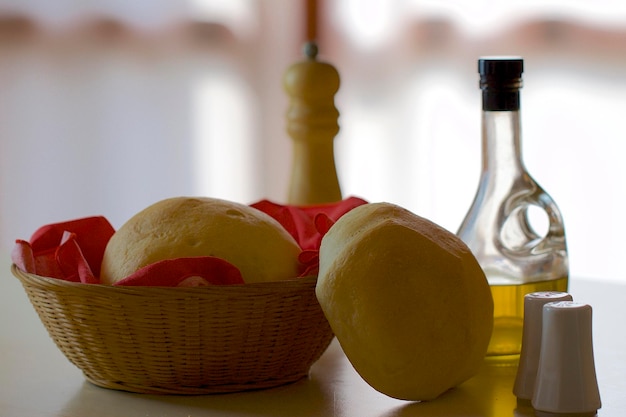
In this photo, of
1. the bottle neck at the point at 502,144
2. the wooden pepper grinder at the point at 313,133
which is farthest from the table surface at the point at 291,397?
the wooden pepper grinder at the point at 313,133

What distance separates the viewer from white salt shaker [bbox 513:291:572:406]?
1.92 feet

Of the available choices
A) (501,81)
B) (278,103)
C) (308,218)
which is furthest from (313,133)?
(278,103)

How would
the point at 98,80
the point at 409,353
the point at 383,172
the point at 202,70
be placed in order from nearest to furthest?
the point at 409,353 < the point at 98,80 < the point at 202,70 < the point at 383,172

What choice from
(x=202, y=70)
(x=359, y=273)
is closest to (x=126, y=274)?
(x=359, y=273)

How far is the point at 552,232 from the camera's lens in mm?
716

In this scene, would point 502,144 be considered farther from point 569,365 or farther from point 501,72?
point 569,365

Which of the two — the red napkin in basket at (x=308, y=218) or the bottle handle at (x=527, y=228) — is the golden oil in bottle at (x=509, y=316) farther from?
the red napkin in basket at (x=308, y=218)

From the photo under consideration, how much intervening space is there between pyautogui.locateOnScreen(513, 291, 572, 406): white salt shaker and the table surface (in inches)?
0.5

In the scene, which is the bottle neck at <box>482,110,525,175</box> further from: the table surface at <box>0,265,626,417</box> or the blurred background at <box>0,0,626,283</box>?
the blurred background at <box>0,0,626,283</box>

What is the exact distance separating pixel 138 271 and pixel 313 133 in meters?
0.43

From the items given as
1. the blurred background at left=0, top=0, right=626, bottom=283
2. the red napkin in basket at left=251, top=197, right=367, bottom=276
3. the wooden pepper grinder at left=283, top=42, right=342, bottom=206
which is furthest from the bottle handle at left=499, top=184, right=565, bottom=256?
the blurred background at left=0, top=0, right=626, bottom=283

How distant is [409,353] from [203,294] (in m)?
0.13

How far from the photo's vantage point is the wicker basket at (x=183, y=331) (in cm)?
59

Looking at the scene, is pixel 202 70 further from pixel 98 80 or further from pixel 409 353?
pixel 409 353
